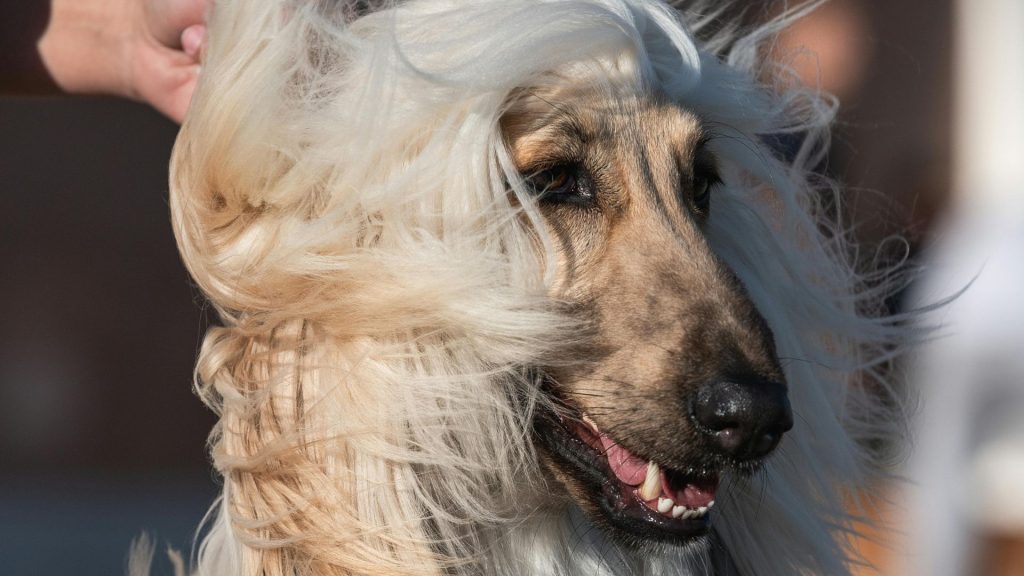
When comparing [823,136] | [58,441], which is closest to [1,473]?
[58,441]

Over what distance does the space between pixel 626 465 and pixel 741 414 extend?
23 centimetres

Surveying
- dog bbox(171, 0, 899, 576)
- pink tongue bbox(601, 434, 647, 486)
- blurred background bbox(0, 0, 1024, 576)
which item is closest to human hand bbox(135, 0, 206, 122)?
dog bbox(171, 0, 899, 576)

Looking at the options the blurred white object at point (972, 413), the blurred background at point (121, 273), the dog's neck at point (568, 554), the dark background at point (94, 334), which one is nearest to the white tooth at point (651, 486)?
the dog's neck at point (568, 554)

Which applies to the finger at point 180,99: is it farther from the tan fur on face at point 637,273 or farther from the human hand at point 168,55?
the tan fur on face at point 637,273

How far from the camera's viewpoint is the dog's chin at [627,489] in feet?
5.74

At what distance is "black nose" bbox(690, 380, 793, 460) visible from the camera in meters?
1.62

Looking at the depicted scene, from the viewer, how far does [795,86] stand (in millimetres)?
2484

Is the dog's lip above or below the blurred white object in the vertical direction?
above

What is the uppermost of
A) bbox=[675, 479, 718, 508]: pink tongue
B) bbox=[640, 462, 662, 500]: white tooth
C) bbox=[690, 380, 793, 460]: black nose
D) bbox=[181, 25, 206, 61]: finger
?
bbox=[181, 25, 206, 61]: finger

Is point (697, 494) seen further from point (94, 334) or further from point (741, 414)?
point (94, 334)

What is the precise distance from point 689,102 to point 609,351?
55 cm

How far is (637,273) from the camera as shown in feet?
5.87

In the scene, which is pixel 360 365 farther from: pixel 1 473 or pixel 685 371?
pixel 1 473

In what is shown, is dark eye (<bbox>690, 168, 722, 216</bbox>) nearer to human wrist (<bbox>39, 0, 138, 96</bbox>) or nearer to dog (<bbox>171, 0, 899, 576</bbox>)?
dog (<bbox>171, 0, 899, 576</bbox>)
